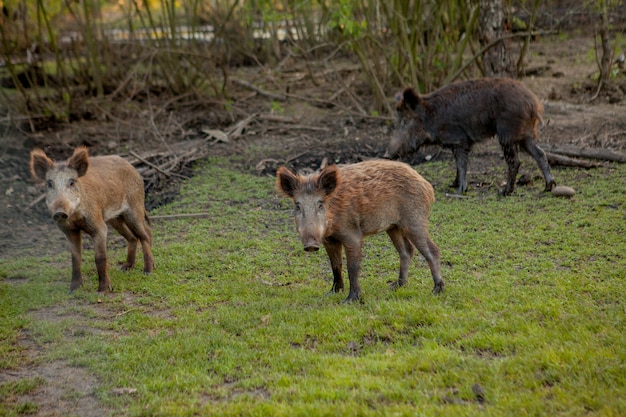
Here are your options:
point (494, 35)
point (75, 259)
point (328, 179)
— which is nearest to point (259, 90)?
point (494, 35)

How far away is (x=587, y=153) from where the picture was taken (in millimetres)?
12492

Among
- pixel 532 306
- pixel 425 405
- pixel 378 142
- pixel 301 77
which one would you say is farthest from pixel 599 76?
pixel 425 405

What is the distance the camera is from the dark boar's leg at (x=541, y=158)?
11.4m

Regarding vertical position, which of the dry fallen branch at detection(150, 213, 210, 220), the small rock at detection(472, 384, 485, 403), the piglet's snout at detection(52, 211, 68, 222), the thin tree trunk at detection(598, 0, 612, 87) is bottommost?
the dry fallen branch at detection(150, 213, 210, 220)

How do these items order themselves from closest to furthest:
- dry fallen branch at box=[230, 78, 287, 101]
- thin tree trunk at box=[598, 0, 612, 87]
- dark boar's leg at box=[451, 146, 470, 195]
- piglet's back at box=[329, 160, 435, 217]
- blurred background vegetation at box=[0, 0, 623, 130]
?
piglet's back at box=[329, 160, 435, 217] → dark boar's leg at box=[451, 146, 470, 195] → blurred background vegetation at box=[0, 0, 623, 130] → thin tree trunk at box=[598, 0, 612, 87] → dry fallen branch at box=[230, 78, 287, 101]

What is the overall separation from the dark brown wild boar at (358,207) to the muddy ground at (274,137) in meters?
4.36

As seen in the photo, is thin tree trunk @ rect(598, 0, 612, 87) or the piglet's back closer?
the piglet's back

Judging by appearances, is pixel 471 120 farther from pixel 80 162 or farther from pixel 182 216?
pixel 80 162

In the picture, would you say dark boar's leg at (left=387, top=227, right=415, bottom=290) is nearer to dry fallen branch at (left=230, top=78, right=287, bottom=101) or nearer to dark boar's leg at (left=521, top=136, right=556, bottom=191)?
dark boar's leg at (left=521, top=136, right=556, bottom=191)

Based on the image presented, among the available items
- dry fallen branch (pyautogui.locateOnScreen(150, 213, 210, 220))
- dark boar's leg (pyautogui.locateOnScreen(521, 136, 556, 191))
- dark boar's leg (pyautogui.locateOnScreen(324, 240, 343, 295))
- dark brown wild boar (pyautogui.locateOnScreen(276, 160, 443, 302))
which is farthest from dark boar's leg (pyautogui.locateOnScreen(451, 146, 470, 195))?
dark boar's leg (pyautogui.locateOnScreen(324, 240, 343, 295))

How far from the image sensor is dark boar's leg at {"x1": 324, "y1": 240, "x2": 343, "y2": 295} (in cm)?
780

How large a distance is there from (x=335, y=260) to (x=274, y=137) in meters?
8.38

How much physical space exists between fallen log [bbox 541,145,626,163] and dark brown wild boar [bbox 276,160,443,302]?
18.5 feet

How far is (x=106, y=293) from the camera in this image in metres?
8.70
